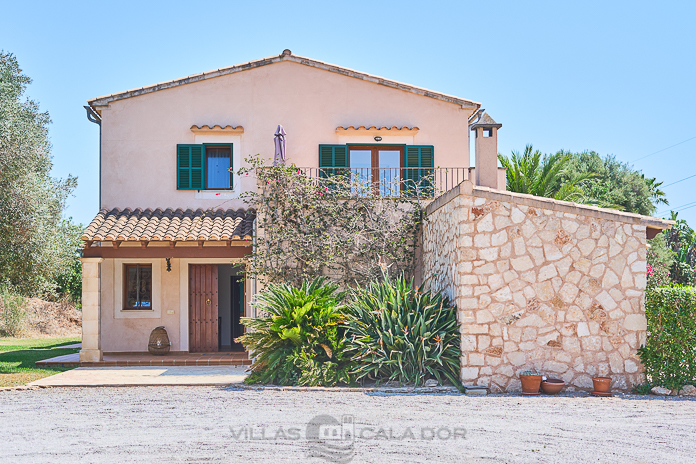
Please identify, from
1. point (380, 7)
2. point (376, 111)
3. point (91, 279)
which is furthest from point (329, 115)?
point (91, 279)

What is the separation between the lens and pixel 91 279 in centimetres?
1243

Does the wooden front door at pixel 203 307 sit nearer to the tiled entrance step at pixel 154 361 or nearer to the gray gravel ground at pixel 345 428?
the tiled entrance step at pixel 154 361

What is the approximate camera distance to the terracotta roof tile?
12195 mm

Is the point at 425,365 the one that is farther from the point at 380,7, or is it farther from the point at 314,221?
the point at 380,7

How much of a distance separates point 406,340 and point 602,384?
2869 mm

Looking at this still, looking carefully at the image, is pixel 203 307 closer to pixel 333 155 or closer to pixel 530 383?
pixel 333 155

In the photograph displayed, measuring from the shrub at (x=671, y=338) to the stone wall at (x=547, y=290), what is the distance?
16 centimetres

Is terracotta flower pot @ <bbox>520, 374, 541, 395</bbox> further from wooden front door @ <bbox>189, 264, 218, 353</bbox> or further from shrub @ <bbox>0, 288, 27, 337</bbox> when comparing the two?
shrub @ <bbox>0, 288, 27, 337</bbox>

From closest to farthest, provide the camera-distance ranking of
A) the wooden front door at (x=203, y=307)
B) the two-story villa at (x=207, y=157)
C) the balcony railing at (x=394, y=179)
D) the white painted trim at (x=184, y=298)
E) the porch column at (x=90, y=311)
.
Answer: the porch column at (x=90, y=311) → the balcony railing at (x=394, y=179) → the two-story villa at (x=207, y=157) → the white painted trim at (x=184, y=298) → the wooden front door at (x=203, y=307)

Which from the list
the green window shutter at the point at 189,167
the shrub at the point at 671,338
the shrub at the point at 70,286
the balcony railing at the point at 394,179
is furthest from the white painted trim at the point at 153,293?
the shrub at the point at 70,286

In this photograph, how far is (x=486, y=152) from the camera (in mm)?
10023

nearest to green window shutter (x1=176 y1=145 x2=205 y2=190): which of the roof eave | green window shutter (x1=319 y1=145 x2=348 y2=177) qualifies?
the roof eave

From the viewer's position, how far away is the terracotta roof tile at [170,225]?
12.2 meters

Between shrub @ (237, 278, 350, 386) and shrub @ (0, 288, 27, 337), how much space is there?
51.8 ft
